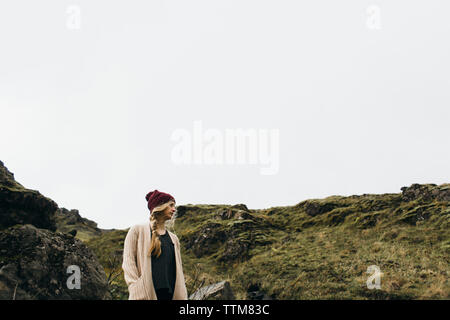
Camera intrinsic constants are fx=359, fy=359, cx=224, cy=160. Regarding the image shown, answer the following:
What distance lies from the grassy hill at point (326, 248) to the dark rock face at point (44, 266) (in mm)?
2307

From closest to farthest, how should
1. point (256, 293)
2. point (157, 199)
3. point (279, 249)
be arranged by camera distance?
point (157, 199)
point (256, 293)
point (279, 249)

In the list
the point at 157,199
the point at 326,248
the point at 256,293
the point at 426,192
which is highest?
the point at 157,199

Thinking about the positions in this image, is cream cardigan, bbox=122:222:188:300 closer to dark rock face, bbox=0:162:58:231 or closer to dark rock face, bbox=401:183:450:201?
dark rock face, bbox=0:162:58:231

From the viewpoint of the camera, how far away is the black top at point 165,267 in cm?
454

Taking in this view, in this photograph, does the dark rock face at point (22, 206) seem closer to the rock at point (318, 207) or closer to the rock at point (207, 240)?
the rock at point (207, 240)

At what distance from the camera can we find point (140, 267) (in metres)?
4.57

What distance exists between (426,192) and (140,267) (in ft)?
97.7

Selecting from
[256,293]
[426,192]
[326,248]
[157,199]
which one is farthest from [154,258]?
[426,192]

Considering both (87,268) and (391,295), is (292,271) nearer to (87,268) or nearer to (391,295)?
(391,295)

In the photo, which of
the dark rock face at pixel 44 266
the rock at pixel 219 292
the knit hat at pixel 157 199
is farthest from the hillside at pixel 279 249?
the knit hat at pixel 157 199

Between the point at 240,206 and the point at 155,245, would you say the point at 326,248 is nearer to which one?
the point at 240,206

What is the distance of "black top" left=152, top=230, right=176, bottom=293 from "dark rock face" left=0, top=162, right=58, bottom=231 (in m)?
15.6

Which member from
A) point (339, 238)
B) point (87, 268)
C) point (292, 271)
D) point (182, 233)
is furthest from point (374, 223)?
point (87, 268)

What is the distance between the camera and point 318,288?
1922 cm
